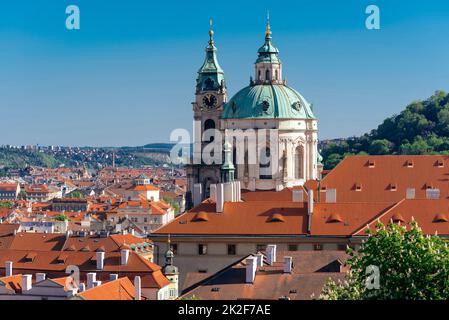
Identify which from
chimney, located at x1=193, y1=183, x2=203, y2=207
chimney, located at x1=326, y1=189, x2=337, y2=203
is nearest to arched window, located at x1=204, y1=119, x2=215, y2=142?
chimney, located at x1=193, y1=183, x2=203, y2=207

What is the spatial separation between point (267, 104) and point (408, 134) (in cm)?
5979

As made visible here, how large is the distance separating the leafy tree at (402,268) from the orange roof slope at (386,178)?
36.2 m

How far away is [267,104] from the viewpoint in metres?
82.8

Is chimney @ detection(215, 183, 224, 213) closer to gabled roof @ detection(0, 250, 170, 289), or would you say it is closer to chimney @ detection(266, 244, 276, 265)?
gabled roof @ detection(0, 250, 170, 289)

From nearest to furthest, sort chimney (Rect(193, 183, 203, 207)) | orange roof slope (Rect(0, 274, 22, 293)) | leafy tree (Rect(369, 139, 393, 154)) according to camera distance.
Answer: orange roof slope (Rect(0, 274, 22, 293)) < chimney (Rect(193, 183, 203, 207)) < leafy tree (Rect(369, 139, 393, 154))

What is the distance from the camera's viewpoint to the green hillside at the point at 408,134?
129375mm

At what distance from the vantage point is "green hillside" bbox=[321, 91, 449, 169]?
129375 millimetres

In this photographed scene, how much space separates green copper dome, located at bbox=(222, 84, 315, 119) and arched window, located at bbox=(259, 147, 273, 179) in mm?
2556

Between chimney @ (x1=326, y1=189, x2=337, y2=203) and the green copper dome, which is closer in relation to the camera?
chimney @ (x1=326, y1=189, x2=337, y2=203)

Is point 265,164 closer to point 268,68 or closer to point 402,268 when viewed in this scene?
point 268,68

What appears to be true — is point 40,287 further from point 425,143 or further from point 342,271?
point 425,143

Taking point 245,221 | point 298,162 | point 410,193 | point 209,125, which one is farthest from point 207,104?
point 245,221

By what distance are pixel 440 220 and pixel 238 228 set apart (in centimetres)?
1004
